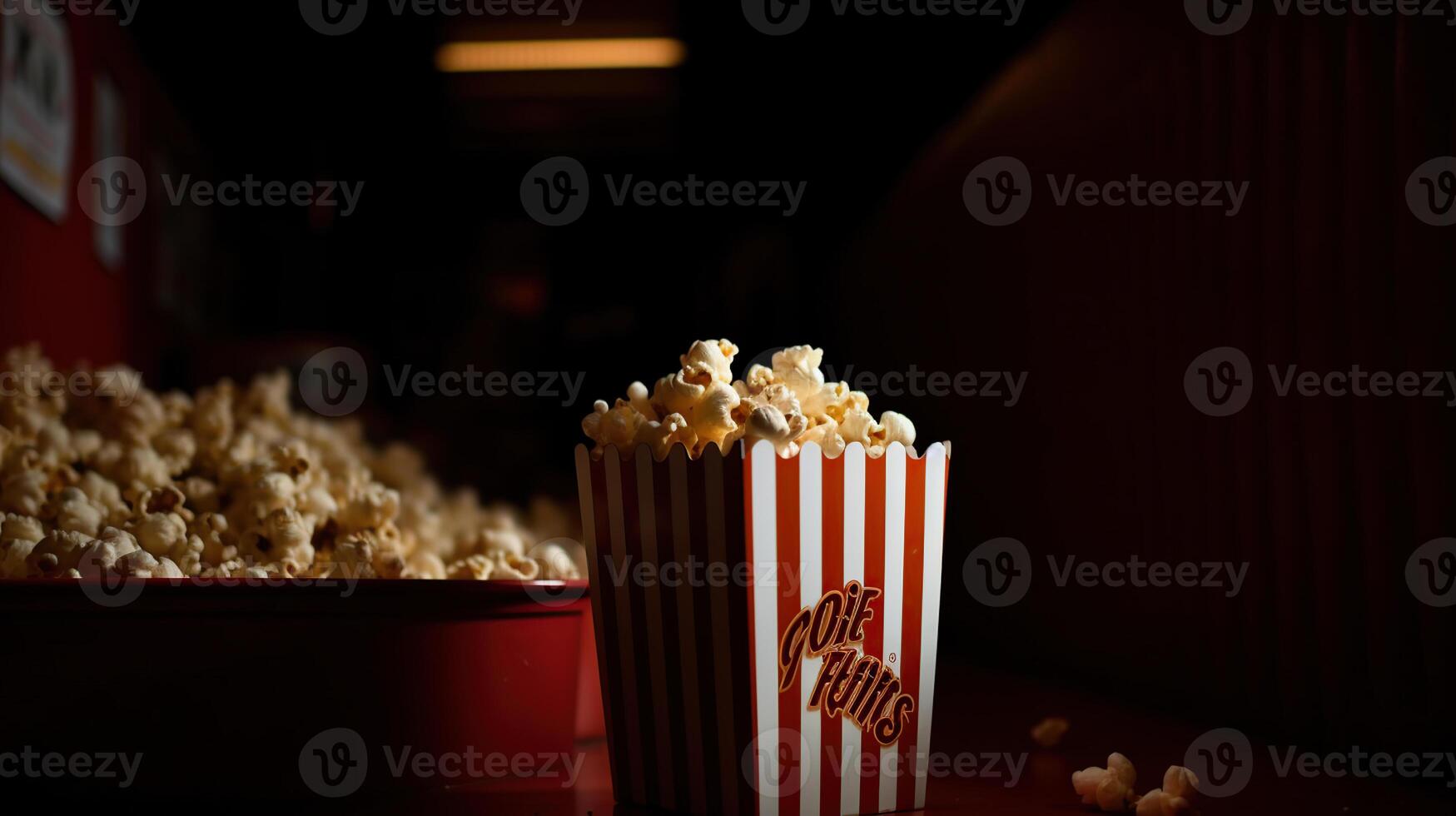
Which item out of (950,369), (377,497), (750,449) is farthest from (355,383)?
(750,449)

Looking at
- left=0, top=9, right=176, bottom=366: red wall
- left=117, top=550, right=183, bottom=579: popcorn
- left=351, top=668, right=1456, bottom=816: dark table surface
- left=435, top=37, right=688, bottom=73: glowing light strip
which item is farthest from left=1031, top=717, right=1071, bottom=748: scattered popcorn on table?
left=435, top=37, right=688, bottom=73: glowing light strip

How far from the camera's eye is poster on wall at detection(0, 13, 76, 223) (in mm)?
2367

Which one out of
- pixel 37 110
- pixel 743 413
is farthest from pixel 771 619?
pixel 37 110

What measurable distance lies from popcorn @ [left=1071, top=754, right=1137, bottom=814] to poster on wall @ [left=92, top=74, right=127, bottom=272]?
3.11 metres

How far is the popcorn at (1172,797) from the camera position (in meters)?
1.13

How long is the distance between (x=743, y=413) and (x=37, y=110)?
7.61ft

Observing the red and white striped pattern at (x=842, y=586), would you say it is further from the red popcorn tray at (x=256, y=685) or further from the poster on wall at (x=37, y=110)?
the poster on wall at (x=37, y=110)

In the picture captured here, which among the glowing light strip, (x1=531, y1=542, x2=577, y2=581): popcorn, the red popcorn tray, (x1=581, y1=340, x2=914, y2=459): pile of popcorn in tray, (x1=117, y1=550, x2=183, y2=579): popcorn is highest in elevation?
the glowing light strip

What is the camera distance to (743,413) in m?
1.14

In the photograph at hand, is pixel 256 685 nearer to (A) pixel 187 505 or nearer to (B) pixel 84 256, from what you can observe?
(A) pixel 187 505

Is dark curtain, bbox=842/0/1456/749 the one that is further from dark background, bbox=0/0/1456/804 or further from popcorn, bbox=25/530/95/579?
popcorn, bbox=25/530/95/579

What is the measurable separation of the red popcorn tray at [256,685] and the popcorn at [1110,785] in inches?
24.1

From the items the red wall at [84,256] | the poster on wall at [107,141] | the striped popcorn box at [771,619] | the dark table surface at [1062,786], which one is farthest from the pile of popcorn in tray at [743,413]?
the poster on wall at [107,141]

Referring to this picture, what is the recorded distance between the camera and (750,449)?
3.53 feet
